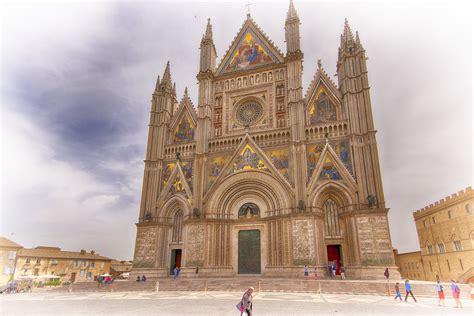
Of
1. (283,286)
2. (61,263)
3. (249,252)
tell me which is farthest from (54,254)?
(283,286)

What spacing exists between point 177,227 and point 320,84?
19.0m

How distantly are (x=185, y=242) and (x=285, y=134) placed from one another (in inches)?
510

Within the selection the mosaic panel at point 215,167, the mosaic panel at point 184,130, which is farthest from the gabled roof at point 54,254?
the mosaic panel at point 215,167

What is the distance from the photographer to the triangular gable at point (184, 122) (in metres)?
31.2

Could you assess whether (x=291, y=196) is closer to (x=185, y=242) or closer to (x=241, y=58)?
(x=185, y=242)

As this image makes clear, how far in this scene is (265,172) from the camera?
26531 millimetres

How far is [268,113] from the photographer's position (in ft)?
96.1

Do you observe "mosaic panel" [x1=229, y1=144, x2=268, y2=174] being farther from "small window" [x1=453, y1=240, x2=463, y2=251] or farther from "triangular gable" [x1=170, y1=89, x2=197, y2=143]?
"small window" [x1=453, y1=240, x2=463, y2=251]

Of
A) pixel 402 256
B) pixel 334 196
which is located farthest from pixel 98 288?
pixel 402 256

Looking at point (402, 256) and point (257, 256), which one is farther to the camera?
point (402, 256)

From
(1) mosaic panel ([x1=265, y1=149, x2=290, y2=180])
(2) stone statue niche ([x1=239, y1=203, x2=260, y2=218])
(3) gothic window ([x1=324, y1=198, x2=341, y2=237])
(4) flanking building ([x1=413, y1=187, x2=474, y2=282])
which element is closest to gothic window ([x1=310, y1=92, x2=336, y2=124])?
(1) mosaic panel ([x1=265, y1=149, x2=290, y2=180])

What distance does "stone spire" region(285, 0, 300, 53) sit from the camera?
2994 centimetres

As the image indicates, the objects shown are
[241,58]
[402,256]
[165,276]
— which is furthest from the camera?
[402,256]

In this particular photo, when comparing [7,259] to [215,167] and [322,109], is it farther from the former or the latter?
[322,109]
